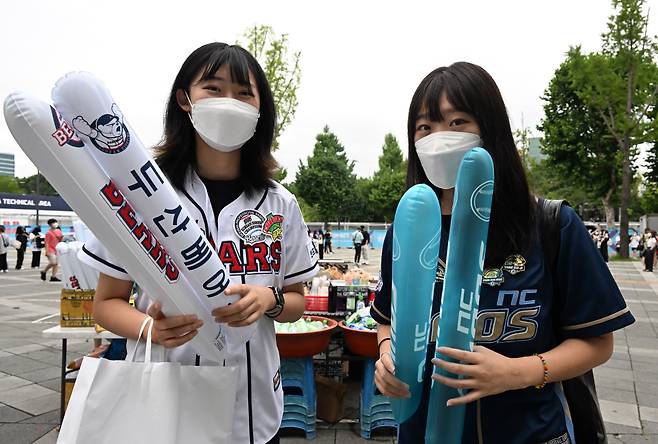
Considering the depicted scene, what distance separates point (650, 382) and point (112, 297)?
224 inches

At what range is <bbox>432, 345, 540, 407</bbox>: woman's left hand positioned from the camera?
964 millimetres

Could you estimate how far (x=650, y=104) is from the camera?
19.3 meters

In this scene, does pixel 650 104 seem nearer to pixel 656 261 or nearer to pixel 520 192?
pixel 656 261

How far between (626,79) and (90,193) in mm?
24076

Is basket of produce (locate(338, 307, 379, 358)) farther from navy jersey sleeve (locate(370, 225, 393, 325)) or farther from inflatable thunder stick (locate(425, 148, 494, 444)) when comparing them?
inflatable thunder stick (locate(425, 148, 494, 444))

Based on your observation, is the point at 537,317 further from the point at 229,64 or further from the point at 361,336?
the point at 361,336

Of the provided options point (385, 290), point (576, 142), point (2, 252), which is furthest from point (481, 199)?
point (576, 142)

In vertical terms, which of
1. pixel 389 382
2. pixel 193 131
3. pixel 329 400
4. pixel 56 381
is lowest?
pixel 56 381

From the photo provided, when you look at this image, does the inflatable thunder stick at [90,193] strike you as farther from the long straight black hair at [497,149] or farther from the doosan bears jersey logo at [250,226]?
the long straight black hair at [497,149]

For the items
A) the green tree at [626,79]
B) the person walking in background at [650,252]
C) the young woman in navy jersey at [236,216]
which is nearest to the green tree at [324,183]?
the green tree at [626,79]

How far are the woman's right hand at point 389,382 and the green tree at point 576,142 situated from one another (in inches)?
1101

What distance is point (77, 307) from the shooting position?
3.63 m

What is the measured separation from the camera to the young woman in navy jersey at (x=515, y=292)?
1.13 metres

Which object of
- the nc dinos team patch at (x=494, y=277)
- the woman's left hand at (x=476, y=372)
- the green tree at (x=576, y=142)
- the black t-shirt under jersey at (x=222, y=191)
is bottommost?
the woman's left hand at (x=476, y=372)
